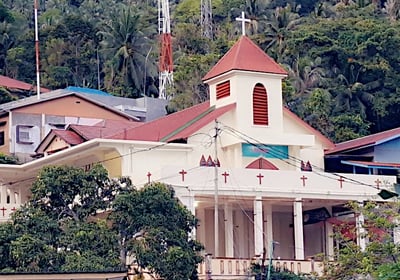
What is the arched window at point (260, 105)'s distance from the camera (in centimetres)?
3616

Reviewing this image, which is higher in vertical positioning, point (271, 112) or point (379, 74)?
point (379, 74)

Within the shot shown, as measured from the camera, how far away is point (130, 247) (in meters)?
28.2

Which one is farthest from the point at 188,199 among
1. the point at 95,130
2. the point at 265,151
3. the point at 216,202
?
the point at 95,130

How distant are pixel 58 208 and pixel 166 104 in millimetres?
32290

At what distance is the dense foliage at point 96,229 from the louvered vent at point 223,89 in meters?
7.38

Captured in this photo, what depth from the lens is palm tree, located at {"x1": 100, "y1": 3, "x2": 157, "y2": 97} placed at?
68.7 metres

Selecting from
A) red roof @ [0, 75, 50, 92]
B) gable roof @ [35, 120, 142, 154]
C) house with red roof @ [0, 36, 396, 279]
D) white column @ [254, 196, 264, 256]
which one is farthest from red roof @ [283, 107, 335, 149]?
red roof @ [0, 75, 50, 92]

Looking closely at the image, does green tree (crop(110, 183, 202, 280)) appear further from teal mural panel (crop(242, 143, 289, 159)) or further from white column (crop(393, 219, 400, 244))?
teal mural panel (crop(242, 143, 289, 159))

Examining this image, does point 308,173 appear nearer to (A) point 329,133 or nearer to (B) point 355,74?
(A) point 329,133

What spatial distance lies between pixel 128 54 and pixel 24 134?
15772 millimetres

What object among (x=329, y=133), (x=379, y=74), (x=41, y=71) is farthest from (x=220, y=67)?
(x=41, y=71)

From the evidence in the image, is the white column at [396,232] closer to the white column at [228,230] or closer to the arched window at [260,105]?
the white column at [228,230]

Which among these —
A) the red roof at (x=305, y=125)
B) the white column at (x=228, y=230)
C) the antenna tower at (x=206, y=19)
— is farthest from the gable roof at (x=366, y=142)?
the antenna tower at (x=206, y=19)

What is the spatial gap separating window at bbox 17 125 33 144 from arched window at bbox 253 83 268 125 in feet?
65.3
